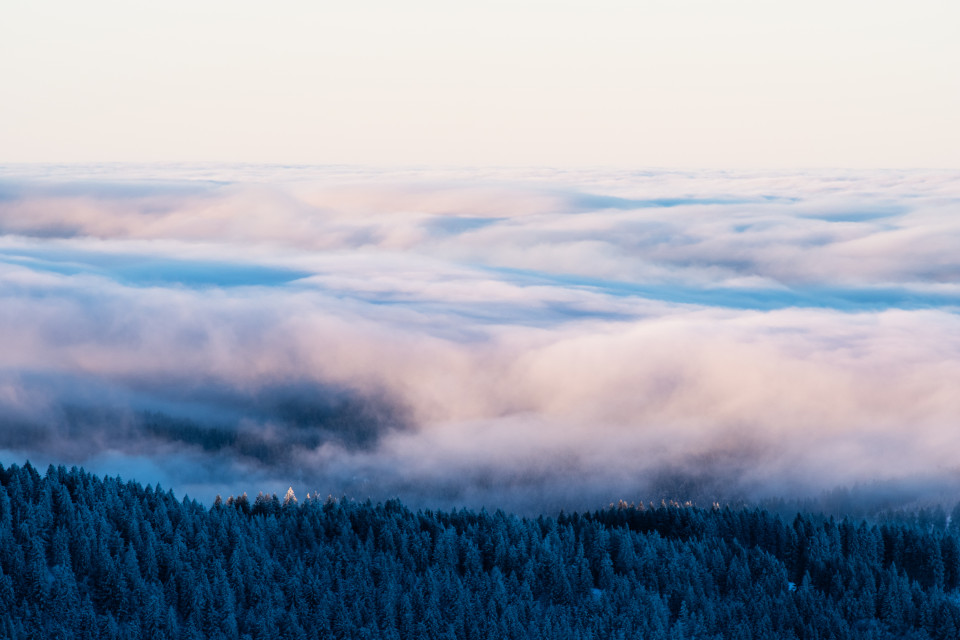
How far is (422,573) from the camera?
130 m

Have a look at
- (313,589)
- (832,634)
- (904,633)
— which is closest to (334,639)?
(313,589)

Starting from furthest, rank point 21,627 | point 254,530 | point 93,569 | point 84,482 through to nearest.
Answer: point 84,482
point 254,530
point 93,569
point 21,627

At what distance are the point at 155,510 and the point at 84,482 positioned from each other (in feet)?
59.0

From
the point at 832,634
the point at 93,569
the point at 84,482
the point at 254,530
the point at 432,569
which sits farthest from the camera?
the point at 84,482

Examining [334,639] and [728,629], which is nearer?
[334,639]

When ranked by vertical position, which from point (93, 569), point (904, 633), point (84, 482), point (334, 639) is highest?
point (84, 482)

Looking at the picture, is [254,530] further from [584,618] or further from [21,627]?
[584,618]

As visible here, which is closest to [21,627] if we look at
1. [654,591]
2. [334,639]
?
[334,639]

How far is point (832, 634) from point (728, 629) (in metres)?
11.0

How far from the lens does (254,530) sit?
455 feet

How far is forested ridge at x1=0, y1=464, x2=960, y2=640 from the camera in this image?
109m

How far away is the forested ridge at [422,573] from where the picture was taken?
10919cm

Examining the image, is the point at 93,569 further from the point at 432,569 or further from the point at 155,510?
the point at 432,569

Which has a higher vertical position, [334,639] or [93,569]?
[93,569]
